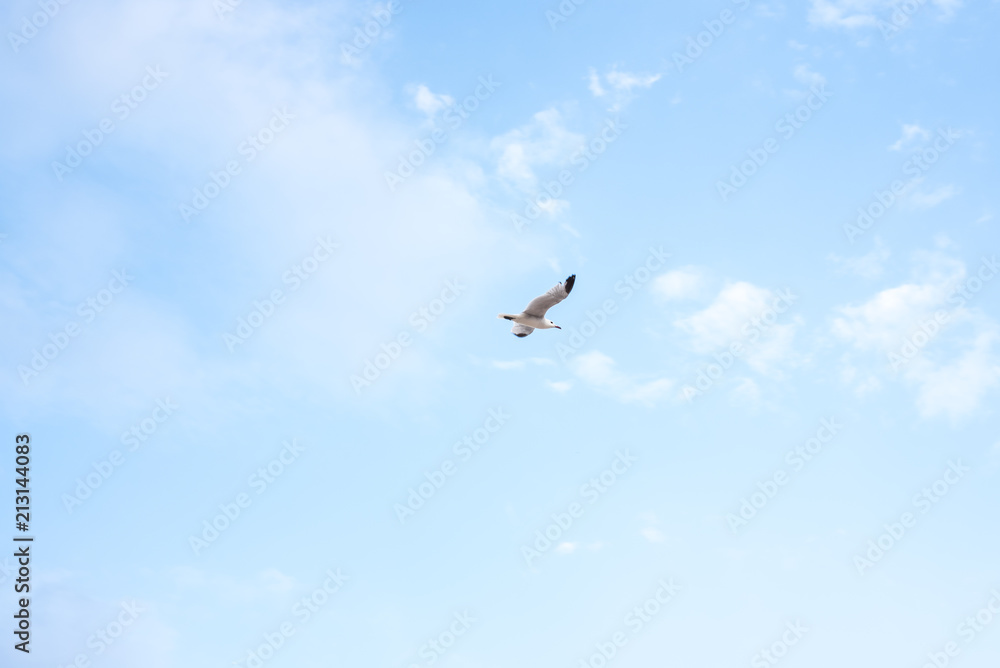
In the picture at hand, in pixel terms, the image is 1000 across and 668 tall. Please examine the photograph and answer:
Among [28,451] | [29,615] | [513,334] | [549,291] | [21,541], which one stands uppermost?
[549,291]

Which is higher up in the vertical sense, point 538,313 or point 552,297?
point 552,297

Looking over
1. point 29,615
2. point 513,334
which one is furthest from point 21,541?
point 513,334

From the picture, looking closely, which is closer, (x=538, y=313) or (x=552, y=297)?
(x=552, y=297)

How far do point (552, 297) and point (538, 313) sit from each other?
4.42 feet

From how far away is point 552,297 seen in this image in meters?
37.4

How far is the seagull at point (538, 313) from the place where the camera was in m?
37.3

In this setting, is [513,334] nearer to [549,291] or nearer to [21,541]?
[549,291]

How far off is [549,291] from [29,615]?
24057 mm

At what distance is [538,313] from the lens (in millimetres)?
38438

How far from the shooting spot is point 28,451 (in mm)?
31688

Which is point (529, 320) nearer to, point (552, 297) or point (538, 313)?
point (538, 313)

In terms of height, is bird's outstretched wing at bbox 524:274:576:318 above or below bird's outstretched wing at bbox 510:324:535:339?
above

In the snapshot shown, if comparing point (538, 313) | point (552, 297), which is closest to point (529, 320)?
point (538, 313)

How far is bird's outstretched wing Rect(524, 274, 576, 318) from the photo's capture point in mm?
37250
